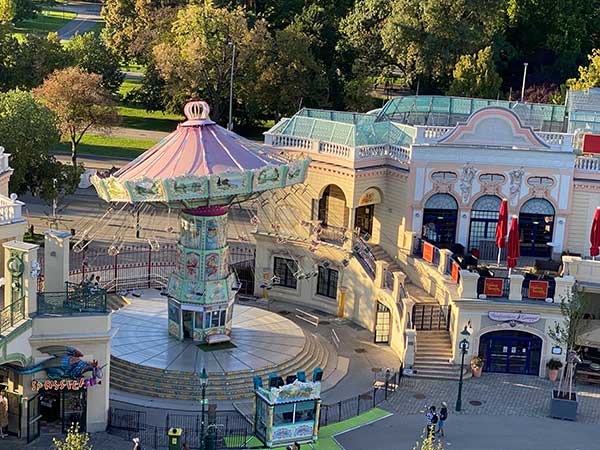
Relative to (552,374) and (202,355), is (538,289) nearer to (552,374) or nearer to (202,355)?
(552,374)

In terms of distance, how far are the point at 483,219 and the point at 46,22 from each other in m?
116

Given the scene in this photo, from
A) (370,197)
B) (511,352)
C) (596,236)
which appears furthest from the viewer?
(370,197)

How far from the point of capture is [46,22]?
162m

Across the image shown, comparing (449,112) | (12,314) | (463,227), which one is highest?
(449,112)

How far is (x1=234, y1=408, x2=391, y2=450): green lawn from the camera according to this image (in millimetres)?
43781

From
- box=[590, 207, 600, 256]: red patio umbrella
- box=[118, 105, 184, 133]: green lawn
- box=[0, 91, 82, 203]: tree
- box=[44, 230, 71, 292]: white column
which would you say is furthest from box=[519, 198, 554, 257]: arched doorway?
box=[118, 105, 184, 133]: green lawn

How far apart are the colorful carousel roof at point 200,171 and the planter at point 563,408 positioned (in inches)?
598

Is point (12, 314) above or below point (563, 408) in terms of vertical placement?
above

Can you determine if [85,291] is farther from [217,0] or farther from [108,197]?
[217,0]

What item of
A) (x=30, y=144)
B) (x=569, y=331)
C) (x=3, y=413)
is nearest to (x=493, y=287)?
(x=569, y=331)

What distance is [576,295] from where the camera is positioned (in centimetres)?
5109

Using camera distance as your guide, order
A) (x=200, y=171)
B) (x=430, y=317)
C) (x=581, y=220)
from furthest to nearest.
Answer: (x=581, y=220)
(x=430, y=317)
(x=200, y=171)

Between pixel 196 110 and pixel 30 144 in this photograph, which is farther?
pixel 30 144

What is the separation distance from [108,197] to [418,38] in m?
55.3
